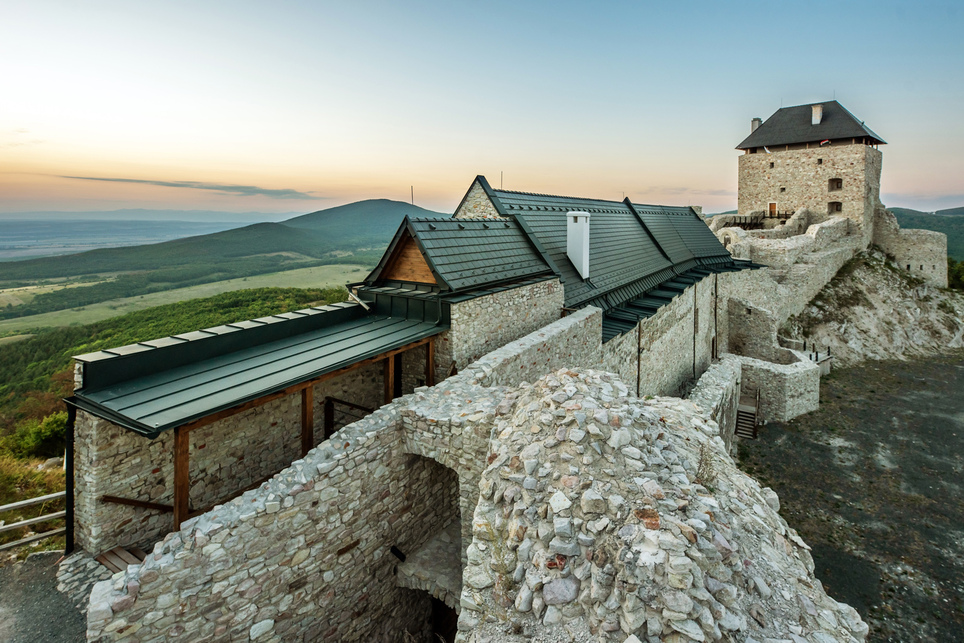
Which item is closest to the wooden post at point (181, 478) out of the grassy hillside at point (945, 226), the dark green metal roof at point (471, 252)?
the dark green metal roof at point (471, 252)

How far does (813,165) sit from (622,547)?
40224 millimetres

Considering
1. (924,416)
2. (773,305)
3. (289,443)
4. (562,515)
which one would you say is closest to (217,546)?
(289,443)

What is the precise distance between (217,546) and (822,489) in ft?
49.2

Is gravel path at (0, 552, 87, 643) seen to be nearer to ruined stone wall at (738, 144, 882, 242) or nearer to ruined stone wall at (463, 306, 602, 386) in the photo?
ruined stone wall at (463, 306, 602, 386)

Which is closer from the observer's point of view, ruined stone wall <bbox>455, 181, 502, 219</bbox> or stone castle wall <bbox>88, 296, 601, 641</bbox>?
stone castle wall <bbox>88, 296, 601, 641</bbox>

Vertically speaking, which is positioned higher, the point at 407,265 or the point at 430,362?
the point at 407,265

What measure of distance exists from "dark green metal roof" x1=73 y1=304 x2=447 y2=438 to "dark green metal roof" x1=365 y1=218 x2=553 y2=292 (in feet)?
3.76

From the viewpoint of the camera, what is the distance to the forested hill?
29547 mm

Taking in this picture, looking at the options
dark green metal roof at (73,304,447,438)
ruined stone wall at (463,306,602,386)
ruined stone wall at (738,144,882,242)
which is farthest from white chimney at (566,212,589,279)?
ruined stone wall at (738,144,882,242)

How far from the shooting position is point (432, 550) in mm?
6598

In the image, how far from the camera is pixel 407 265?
9.11 metres

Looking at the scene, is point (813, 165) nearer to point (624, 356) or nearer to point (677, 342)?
point (677, 342)

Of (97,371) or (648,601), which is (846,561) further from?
(97,371)

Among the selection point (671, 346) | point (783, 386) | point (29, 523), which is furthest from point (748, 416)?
point (29, 523)
